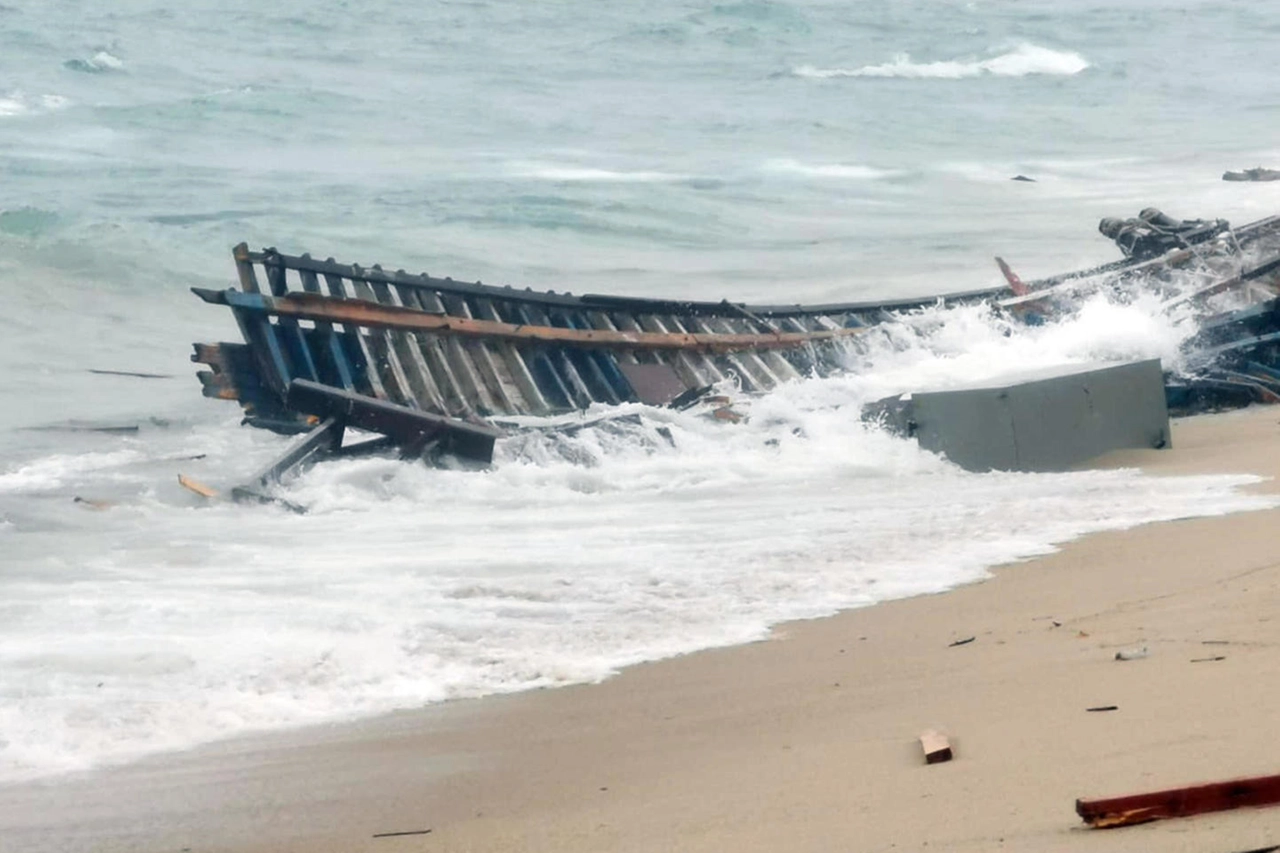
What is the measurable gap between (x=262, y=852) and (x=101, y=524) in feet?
17.8

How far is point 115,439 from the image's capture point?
504 inches

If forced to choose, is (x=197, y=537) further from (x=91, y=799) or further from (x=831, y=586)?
(x=91, y=799)

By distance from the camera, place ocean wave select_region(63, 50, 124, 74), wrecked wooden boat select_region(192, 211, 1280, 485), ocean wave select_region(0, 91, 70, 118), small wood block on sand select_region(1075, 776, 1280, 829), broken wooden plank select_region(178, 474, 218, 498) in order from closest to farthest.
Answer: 1. small wood block on sand select_region(1075, 776, 1280, 829)
2. broken wooden plank select_region(178, 474, 218, 498)
3. wrecked wooden boat select_region(192, 211, 1280, 485)
4. ocean wave select_region(0, 91, 70, 118)
5. ocean wave select_region(63, 50, 124, 74)

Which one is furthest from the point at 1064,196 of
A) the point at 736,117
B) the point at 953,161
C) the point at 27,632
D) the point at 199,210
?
the point at 27,632

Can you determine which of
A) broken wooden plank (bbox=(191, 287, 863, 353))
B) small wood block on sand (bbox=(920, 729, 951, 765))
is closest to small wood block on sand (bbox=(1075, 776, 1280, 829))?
small wood block on sand (bbox=(920, 729, 951, 765))

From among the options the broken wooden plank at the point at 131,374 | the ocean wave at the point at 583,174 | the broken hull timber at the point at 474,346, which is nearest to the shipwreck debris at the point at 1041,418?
the broken hull timber at the point at 474,346

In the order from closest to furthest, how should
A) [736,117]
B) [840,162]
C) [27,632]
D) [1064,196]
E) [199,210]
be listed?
[27,632] → [199,210] → [1064,196] → [840,162] → [736,117]

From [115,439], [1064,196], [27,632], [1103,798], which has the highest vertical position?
[1103,798]

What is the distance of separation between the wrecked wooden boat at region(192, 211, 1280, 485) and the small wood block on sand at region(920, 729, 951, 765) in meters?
6.25

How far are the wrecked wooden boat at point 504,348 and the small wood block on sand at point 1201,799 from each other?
7234 millimetres

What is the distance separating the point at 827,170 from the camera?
34844mm

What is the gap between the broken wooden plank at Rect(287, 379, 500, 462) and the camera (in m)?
10.3

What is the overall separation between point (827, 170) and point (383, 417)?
25537 millimetres

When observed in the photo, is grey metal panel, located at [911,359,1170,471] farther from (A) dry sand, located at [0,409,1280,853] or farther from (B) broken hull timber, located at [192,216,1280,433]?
(A) dry sand, located at [0,409,1280,853]
